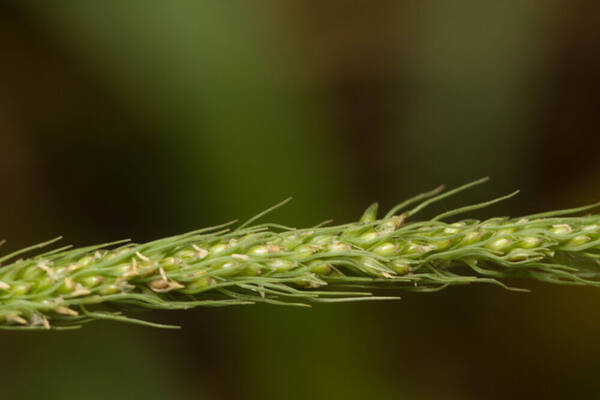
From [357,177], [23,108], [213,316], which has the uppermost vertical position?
[23,108]

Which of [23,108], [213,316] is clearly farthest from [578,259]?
[23,108]

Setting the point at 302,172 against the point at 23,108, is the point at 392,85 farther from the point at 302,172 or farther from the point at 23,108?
the point at 23,108

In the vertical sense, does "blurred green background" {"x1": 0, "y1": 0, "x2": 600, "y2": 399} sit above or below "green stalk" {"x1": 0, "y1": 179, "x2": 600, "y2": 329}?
above

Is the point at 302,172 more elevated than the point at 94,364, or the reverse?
the point at 302,172

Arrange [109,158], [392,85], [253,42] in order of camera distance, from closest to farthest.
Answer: [253,42]
[109,158]
[392,85]

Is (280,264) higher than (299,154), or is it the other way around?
(299,154)

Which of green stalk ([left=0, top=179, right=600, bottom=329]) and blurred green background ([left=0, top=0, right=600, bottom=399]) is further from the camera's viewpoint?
blurred green background ([left=0, top=0, right=600, bottom=399])
